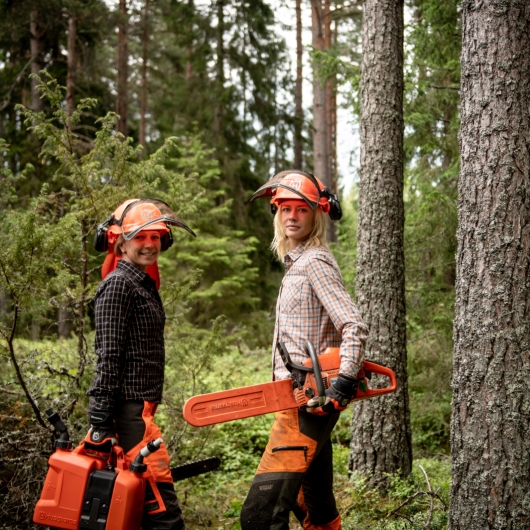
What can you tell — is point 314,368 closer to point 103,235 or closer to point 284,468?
point 284,468

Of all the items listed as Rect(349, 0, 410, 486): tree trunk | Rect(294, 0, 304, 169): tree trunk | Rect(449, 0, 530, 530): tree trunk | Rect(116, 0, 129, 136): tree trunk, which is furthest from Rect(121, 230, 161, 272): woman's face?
Rect(294, 0, 304, 169): tree trunk

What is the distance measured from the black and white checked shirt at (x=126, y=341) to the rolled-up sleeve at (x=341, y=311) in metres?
1.02

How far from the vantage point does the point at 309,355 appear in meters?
3.08

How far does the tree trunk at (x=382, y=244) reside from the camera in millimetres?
5172

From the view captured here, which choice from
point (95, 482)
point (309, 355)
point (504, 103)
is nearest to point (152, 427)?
point (95, 482)

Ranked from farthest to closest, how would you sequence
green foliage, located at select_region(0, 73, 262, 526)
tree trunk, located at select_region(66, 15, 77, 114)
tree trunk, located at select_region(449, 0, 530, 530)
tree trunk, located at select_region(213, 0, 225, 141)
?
1. tree trunk, located at select_region(213, 0, 225, 141)
2. tree trunk, located at select_region(66, 15, 77, 114)
3. green foliage, located at select_region(0, 73, 262, 526)
4. tree trunk, located at select_region(449, 0, 530, 530)

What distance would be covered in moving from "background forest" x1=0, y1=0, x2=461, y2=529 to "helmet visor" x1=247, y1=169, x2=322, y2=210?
74.9 inches

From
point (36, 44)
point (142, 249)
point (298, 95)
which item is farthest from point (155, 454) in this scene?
point (298, 95)

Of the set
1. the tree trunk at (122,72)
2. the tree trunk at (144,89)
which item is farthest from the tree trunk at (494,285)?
the tree trunk at (144,89)

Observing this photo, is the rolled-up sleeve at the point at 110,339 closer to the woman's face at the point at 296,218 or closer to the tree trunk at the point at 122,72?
the woman's face at the point at 296,218

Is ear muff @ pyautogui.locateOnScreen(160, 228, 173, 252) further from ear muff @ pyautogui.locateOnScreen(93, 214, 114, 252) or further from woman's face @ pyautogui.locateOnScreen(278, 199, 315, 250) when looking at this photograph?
woman's face @ pyautogui.locateOnScreen(278, 199, 315, 250)

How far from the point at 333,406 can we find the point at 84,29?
14.5m

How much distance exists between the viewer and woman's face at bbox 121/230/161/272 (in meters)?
3.52

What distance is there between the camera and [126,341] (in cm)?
333
